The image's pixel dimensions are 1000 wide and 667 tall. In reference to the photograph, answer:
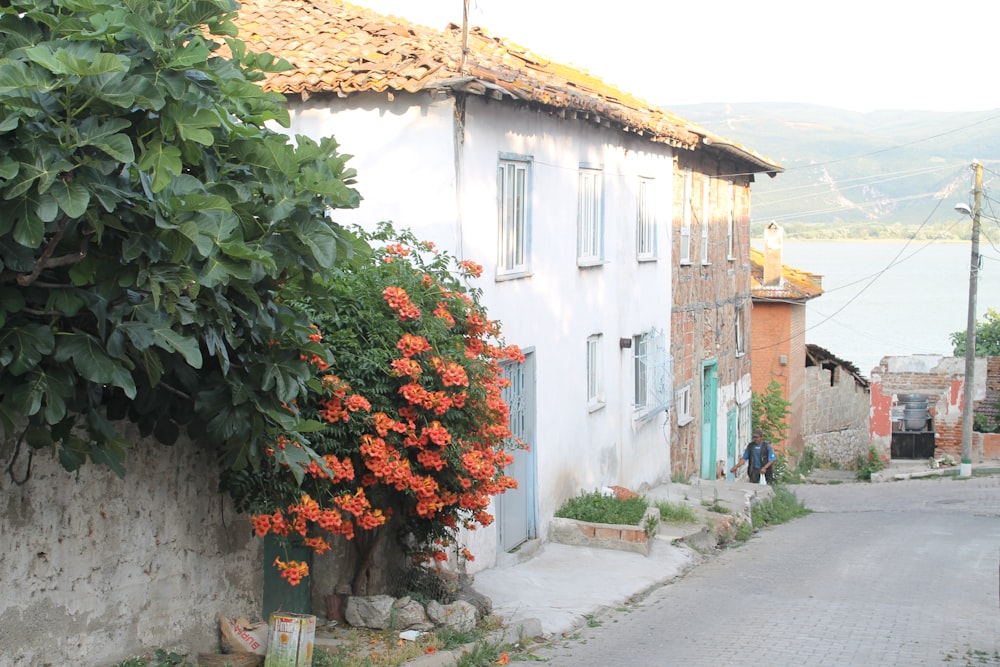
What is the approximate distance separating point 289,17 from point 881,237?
12958 centimetres

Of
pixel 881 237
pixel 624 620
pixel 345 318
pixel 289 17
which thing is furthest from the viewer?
pixel 881 237

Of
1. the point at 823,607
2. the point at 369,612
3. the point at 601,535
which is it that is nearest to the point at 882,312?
the point at 601,535

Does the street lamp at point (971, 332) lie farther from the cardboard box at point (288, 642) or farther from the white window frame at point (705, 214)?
the cardboard box at point (288, 642)

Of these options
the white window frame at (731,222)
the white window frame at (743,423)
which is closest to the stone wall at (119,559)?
the white window frame at (731,222)

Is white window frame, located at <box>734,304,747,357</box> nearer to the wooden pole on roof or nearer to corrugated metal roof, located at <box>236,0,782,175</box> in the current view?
corrugated metal roof, located at <box>236,0,782,175</box>

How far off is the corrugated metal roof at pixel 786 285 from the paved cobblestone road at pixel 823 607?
1108 cm

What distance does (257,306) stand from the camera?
20.9ft

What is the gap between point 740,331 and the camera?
25.9 meters

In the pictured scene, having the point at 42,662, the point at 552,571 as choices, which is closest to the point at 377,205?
the point at 552,571

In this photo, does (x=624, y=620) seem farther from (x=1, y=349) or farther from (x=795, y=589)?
(x=1, y=349)

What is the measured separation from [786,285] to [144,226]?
86.3ft

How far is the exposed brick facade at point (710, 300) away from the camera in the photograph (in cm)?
2053

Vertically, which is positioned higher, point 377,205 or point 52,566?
point 377,205

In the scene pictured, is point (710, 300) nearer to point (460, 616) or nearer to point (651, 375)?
point (651, 375)
